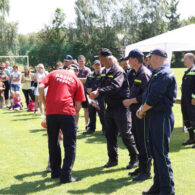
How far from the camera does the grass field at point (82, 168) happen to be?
16.2 feet

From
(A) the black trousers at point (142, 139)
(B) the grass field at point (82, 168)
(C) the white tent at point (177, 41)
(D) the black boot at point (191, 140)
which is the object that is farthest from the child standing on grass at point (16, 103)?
(A) the black trousers at point (142, 139)

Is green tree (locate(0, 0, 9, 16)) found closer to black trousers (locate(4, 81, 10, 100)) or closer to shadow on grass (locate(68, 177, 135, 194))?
black trousers (locate(4, 81, 10, 100))

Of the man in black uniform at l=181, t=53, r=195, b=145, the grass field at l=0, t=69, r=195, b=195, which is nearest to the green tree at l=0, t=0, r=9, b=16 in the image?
the grass field at l=0, t=69, r=195, b=195

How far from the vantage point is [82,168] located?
602 centimetres

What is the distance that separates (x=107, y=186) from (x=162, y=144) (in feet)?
4.57

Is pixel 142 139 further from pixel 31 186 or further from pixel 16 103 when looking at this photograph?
pixel 16 103

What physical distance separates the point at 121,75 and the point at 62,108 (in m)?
1.25

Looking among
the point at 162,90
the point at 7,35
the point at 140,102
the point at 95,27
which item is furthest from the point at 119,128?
the point at 95,27

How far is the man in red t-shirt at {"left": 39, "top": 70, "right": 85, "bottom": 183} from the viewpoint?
5.07m

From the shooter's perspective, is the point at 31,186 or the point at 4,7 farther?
the point at 4,7

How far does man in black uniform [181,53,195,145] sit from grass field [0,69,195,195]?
488 mm

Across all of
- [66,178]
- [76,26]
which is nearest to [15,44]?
[76,26]

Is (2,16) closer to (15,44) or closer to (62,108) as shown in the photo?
(15,44)

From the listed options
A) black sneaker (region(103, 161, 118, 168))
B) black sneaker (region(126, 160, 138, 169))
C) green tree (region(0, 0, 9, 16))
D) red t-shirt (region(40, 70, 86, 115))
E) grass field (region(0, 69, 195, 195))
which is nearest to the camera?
grass field (region(0, 69, 195, 195))
